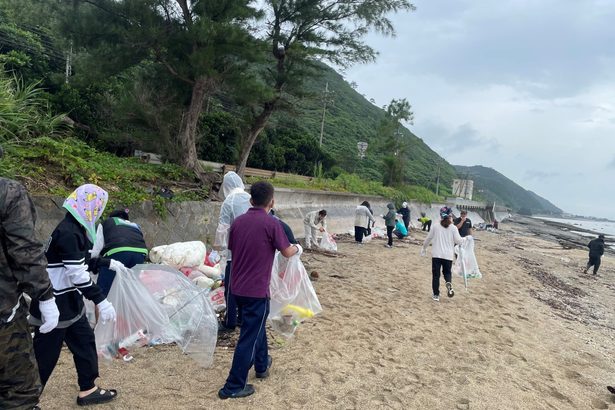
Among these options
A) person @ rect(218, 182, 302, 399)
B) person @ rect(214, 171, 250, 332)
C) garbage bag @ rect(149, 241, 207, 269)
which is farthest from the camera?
garbage bag @ rect(149, 241, 207, 269)

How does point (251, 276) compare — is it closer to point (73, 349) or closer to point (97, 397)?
point (73, 349)

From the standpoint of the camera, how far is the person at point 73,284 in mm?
2551

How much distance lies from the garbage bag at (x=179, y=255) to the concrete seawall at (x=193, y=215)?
1.53 meters

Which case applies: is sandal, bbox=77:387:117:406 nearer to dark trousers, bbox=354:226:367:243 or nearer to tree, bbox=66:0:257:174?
tree, bbox=66:0:257:174

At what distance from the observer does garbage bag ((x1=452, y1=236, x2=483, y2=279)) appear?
7.48 m

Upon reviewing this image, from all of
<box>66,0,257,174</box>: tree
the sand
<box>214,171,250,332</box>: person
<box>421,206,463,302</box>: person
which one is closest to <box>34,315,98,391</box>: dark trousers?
the sand

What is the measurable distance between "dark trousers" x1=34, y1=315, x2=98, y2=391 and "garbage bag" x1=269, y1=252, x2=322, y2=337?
4.94 ft

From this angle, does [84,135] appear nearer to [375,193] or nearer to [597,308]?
[597,308]

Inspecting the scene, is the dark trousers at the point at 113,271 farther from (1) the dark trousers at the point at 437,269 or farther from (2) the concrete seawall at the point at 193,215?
(1) the dark trousers at the point at 437,269

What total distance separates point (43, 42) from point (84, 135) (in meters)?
8.92

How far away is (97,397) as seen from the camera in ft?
9.69

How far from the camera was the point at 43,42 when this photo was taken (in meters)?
16.6

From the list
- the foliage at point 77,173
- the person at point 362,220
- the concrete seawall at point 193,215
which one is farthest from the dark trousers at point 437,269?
the person at point 362,220

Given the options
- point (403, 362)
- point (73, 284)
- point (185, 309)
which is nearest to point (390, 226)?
point (403, 362)
